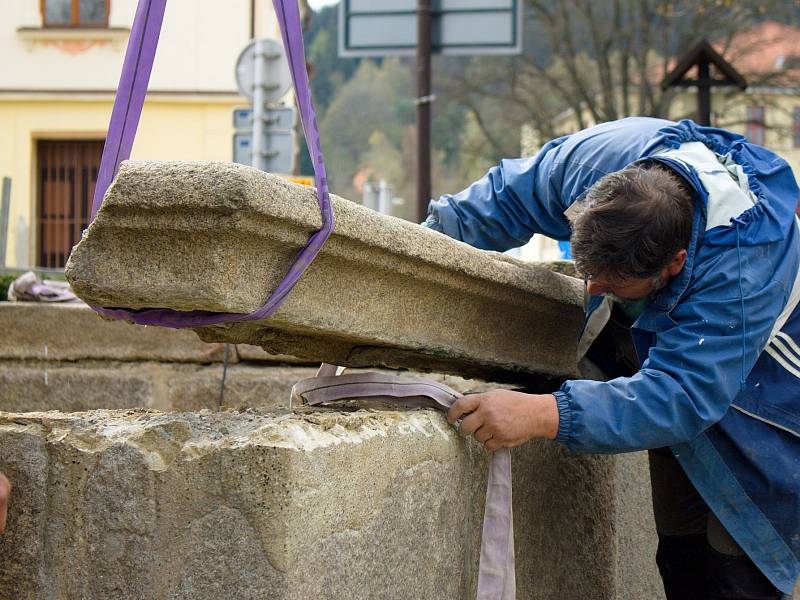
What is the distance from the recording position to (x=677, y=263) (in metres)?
2.18

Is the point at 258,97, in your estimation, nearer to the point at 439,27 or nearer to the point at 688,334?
the point at 439,27

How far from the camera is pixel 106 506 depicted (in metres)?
1.60

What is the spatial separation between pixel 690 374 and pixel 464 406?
0.45 meters

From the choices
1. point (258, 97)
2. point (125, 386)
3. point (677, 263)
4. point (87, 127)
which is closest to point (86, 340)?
point (125, 386)

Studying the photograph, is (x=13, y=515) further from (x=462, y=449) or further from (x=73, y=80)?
(x=73, y=80)

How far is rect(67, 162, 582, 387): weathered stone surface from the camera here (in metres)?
1.55

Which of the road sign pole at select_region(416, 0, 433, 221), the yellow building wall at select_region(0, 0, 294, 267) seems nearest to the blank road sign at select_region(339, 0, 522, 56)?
the road sign pole at select_region(416, 0, 433, 221)

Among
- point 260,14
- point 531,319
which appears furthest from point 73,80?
point 531,319

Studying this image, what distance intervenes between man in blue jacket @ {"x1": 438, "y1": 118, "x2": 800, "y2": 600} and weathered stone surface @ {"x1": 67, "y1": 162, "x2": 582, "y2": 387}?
209 millimetres

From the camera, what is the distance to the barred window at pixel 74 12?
1573 cm

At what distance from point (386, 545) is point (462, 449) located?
0.34 metres

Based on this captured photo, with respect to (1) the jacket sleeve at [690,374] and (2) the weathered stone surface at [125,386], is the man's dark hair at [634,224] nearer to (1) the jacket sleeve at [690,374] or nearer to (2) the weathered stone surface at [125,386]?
(1) the jacket sleeve at [690,374]

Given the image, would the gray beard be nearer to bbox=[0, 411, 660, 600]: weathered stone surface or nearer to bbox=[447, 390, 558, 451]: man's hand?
bbox=[447, 390, 558, 451]: man's hand

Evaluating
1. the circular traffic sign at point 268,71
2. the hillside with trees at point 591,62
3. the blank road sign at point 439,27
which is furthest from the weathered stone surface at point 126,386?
the hillside with trees at point 591,62
